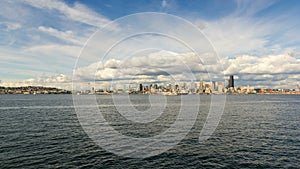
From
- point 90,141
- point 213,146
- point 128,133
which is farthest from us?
point 128,133

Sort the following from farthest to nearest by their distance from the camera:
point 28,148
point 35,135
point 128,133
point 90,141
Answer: point 128,133 → point 35,135 → point 90,141 → point 28,148

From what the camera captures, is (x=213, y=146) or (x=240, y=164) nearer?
(x=240, y=164)

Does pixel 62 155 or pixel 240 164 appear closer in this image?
pixel 240 164

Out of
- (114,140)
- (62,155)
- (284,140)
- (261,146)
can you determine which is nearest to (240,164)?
(261,146)

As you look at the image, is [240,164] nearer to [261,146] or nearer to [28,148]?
[261,146]

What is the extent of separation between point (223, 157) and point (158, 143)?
1619cm

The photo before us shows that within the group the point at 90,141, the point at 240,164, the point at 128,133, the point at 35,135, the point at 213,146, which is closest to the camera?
the point at 240,164

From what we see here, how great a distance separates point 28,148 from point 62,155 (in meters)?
10.1

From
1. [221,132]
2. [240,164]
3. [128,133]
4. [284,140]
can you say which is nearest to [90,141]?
[128,133]

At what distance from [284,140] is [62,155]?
180 feet

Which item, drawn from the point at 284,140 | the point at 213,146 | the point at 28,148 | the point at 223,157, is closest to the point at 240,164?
the point at 223,157

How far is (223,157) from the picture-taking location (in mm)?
42656

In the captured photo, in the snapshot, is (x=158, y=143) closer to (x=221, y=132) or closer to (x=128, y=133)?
(x=128, y=133)

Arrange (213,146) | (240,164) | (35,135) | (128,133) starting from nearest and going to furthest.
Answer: (240,164)
(213,146)
(35,135)
(128,133)
